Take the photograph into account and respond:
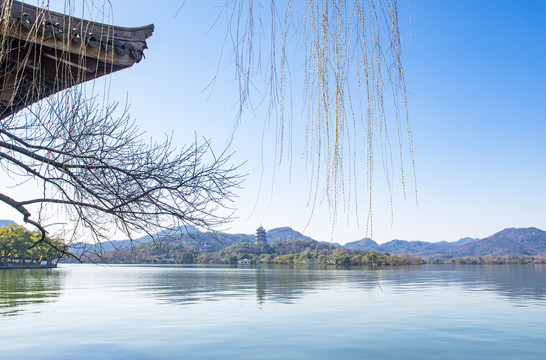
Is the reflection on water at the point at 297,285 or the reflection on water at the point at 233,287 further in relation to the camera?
the reflection on water at the point at 297,285

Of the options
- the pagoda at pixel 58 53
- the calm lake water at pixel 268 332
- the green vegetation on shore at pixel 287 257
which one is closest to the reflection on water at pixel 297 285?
the calm lake water at pixel 268 332

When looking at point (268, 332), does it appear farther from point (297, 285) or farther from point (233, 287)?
point (297, 285)

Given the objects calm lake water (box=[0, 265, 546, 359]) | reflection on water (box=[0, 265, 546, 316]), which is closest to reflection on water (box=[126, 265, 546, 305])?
reflection on water (box=[0, 265, 546, 316])

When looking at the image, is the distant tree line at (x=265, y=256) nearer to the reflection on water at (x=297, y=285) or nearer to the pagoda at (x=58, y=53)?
the reflection on water at (x=297, y=285)

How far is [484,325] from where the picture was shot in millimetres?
12586

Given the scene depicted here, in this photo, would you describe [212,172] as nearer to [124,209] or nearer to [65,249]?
[124,209]

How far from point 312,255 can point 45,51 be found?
14437 cm

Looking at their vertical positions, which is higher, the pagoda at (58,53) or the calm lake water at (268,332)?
the pagoda at (58,53)

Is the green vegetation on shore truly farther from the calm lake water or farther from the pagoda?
the pagoda

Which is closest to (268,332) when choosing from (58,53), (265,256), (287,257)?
(58,53)

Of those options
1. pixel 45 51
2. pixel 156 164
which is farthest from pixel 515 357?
pixel 45 51

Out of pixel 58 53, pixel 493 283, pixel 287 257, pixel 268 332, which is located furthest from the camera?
pixel 287 257

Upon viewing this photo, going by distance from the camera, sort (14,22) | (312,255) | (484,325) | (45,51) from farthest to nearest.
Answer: (312,255) → (484,325) → (45,51) → (14,22)

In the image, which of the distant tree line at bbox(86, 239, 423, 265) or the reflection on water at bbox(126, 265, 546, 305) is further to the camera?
the distant tree line at bbox(86, 239, 423, 265)
